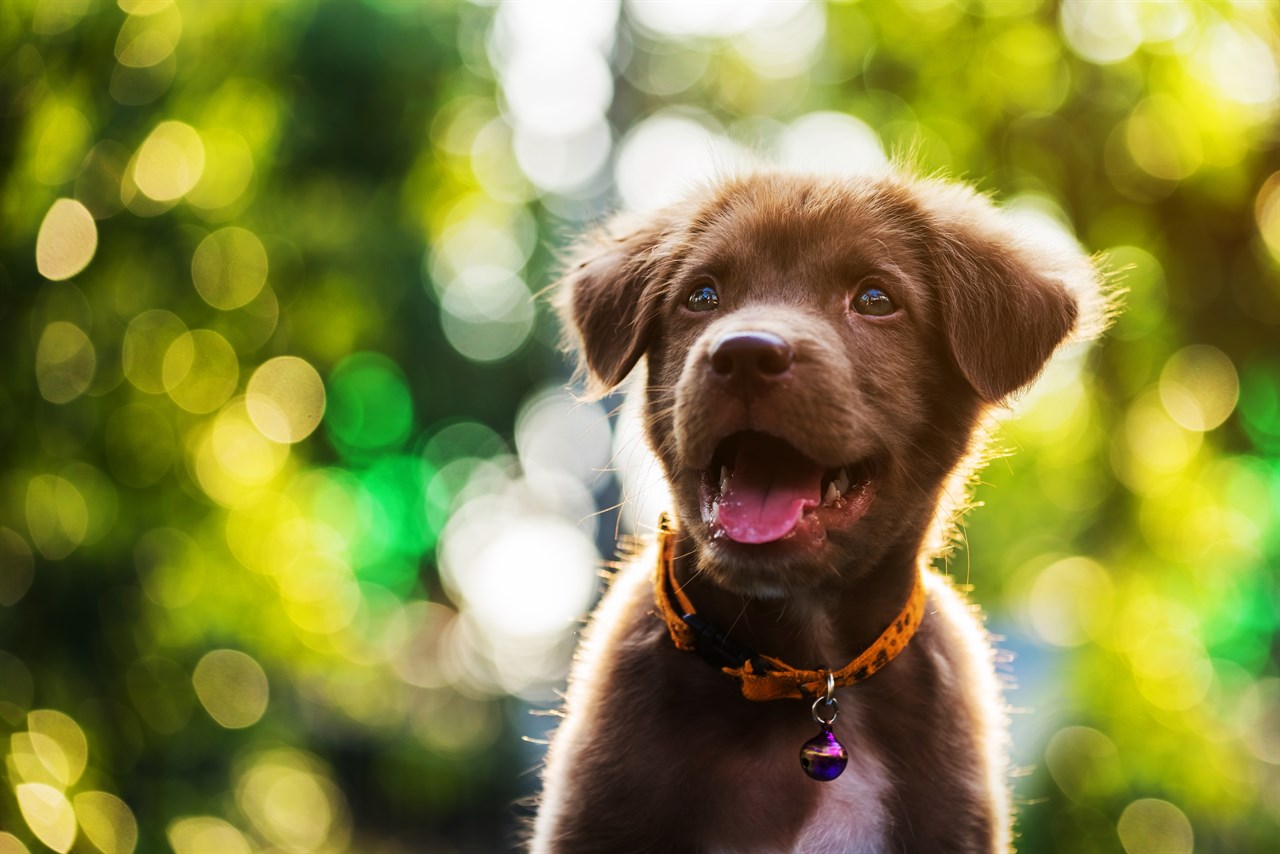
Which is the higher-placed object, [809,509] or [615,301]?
[615,301]

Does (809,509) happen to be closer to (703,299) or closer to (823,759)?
(823,759)

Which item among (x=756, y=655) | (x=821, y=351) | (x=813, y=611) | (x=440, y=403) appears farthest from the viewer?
(x=440, y=403)

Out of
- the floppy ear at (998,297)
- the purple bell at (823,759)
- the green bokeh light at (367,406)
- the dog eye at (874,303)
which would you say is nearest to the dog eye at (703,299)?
the dog eye at (874,303)

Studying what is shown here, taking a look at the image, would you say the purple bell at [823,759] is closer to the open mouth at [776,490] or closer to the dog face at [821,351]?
the dog face at [821,351]

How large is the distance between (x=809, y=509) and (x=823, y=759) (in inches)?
24.1

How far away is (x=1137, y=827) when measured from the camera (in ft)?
22.2

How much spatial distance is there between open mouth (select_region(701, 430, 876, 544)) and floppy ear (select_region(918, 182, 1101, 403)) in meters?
0.46

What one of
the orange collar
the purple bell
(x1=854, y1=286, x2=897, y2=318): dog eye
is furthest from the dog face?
the purple bell

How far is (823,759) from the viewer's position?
277cm

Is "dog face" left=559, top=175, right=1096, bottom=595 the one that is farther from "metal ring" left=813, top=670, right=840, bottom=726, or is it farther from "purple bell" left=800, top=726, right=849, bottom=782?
"purple bell" left=800, top=726, right=849, bottom=782

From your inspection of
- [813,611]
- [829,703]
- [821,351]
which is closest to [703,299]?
[821,351]

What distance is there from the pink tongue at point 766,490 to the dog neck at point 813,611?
0.26 meters

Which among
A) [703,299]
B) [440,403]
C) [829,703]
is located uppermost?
[703,299]

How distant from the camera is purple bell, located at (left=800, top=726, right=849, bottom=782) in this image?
2.77 metres
